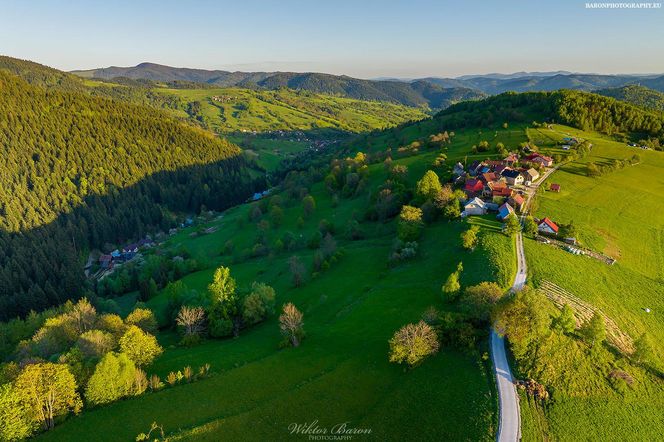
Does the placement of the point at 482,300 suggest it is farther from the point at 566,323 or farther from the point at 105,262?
the point at 105,262

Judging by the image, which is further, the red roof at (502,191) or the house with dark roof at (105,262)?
the house with dark roof at (105,262)

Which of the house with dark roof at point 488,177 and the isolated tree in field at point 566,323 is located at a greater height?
the house with dark roof at point 488,177

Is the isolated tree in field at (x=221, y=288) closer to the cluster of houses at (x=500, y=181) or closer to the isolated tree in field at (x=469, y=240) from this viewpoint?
the isolated tree in field at (x=469, y=240)

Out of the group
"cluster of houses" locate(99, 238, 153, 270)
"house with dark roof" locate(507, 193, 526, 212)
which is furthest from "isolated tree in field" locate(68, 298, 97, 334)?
"cluster of houses" locate(99, 238, 153, 270)

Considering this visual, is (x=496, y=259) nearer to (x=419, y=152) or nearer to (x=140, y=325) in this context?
(x=140, y=325)

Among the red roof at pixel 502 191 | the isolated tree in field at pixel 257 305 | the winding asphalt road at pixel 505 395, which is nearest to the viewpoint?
the winding asphalt road at pixel 505 395

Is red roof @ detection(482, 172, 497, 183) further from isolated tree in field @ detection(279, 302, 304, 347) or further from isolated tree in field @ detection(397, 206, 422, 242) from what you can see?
isolated tree in field @ detection(279, 302, 304, 347)

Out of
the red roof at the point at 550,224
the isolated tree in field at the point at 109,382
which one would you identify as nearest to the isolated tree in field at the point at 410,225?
the red roof at the point at 550,224
